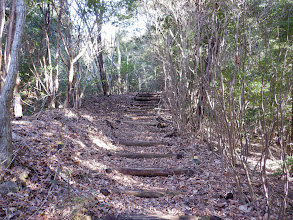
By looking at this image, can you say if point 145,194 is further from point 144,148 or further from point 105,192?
point 144,148

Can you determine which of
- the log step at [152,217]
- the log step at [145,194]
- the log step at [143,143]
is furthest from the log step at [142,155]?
the log step at [152,217]

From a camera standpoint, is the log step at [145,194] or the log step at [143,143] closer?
the log step at [145,194]

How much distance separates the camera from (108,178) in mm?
3854

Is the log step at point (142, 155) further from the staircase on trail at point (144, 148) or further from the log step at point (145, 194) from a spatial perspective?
the log step at point (145, 194)

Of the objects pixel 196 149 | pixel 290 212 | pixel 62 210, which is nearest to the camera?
pixel 62 210

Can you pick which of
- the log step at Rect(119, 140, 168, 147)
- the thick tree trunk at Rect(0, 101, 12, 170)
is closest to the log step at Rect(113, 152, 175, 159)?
the log step at Rect(119, 140, 168, 147)

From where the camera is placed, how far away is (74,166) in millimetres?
3812

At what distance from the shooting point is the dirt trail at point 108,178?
105 inches

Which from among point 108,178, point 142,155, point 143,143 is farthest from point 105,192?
point 143,143

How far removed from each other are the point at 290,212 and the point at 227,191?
77cm

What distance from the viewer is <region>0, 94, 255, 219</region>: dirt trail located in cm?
267

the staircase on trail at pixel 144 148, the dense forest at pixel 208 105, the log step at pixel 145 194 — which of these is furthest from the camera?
the staircase on trail at pixel 144 148

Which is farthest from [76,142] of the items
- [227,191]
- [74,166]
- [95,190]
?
[227,191]

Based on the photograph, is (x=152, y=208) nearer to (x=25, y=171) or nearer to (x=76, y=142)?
(x=25, y=171)
